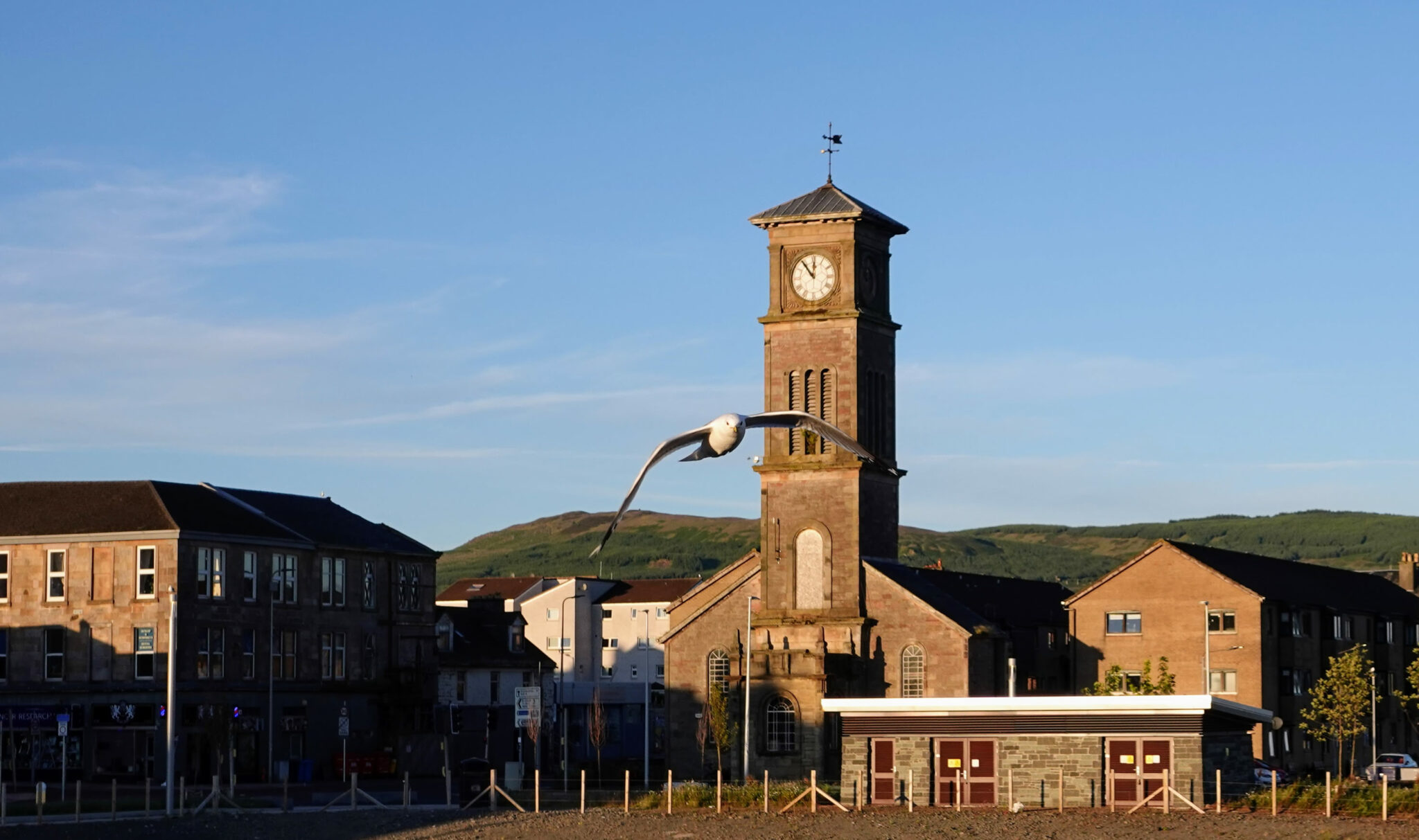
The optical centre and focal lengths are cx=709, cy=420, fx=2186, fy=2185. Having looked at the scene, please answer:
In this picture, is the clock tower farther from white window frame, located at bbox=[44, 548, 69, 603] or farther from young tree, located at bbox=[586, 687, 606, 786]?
white window frame, located at bbox=[44, 548, 69, 603]

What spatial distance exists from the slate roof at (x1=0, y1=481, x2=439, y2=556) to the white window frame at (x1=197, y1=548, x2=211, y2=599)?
929mm

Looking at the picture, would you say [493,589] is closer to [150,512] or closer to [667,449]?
[150,512]

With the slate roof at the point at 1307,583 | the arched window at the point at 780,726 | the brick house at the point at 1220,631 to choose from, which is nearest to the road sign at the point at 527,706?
the arched window at the point at 780,726

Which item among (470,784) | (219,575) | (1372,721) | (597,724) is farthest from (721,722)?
(1372,721)

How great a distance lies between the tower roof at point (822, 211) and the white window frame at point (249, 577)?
2630 cm

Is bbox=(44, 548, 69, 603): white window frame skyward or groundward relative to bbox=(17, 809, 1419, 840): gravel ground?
skyward

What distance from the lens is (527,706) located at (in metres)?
90.0

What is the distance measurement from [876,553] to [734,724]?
31.6ft

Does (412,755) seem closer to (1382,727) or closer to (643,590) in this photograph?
(1382,727)

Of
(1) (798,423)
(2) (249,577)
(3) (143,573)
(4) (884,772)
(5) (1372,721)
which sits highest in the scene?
(1) (798,423)

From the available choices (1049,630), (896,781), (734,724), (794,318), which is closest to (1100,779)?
(896,781)

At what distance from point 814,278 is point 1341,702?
97.1 ft

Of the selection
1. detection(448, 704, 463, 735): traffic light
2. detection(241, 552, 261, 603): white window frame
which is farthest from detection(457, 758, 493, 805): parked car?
detection(448, 704, 463, 735): traffic light

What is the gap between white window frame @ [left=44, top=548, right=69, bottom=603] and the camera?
92.2m
